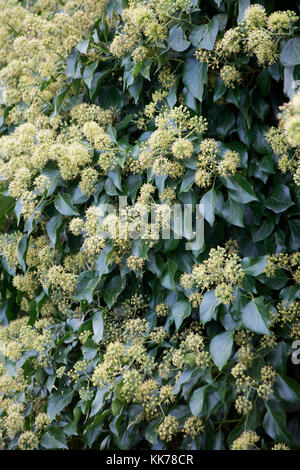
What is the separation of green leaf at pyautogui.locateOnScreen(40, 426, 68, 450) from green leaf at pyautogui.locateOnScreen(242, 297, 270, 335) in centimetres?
92

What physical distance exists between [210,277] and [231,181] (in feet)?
1.13

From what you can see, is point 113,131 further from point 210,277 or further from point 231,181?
point 210,277

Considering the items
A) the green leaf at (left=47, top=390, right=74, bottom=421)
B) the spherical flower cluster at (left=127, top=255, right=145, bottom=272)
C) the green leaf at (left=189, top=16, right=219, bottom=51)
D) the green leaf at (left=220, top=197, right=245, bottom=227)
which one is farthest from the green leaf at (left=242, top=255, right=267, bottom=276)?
the green leaf at (left=47, top=390, right=74, bottom=421)

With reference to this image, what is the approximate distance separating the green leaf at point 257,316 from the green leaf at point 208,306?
0.11 m

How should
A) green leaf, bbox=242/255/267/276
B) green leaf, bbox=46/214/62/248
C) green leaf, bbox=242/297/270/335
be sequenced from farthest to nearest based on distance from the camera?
green leaf, bbox=46/214/62/248 < green leaf, bbox=242/255/267/276 < green leaf, bbox=242/297/270/335

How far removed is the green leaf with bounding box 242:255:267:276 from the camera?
1643 millimetres

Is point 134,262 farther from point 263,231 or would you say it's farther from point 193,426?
point 193,426

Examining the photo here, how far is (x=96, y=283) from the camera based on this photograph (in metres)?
1.96

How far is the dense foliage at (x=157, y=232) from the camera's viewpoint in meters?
1.69

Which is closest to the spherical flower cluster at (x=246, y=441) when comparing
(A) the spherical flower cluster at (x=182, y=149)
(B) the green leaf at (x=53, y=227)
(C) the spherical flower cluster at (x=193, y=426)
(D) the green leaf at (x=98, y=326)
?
(C) the spherical flower cluster at (x=193, y=426)

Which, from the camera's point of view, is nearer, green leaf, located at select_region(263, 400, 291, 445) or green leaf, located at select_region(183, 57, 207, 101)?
green leaf, located at select_region(263, 400, 291, 445)

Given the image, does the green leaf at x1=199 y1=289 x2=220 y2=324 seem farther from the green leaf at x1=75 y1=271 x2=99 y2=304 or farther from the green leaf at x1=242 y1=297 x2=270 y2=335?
the green leaf at x1=75 y1=271 x2=99 y2=304

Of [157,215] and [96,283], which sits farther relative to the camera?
[96,283]
